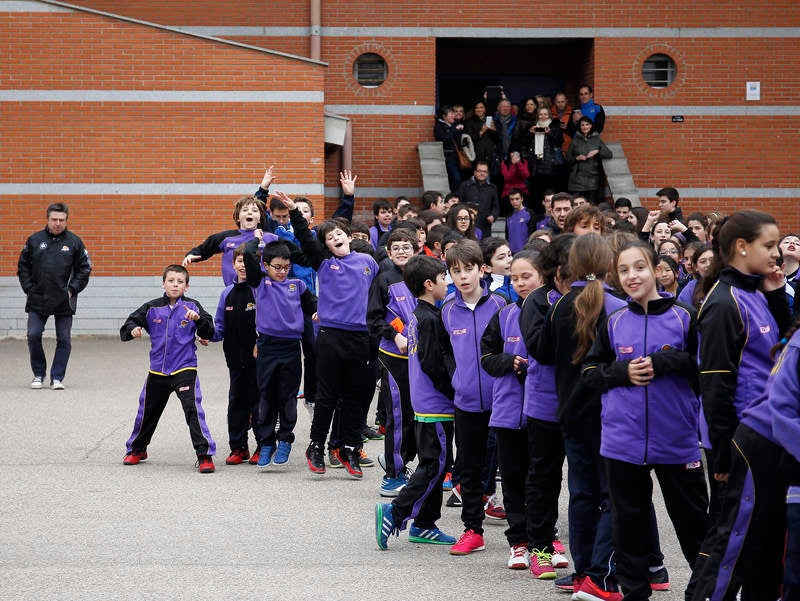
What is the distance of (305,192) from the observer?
19281mm

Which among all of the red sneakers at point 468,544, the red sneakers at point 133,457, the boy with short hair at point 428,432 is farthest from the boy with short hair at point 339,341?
the red sneakers at point 468,544

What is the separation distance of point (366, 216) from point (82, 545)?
1506 centimetres

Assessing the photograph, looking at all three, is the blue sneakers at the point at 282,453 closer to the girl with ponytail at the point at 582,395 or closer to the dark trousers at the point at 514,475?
the dark trousers at the point at 514,475

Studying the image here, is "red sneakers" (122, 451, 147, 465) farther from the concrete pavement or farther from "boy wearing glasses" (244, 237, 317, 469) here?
"boy wearing glasses" (244, 237, 317, 469)

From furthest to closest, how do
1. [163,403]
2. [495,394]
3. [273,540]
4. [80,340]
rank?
[80,340] < [163,403] < [273,540] < [495,394]

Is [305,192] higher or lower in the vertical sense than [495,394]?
higher

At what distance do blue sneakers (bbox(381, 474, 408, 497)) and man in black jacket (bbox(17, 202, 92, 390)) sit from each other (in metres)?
6.73

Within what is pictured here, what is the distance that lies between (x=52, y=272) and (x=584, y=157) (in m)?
9.22

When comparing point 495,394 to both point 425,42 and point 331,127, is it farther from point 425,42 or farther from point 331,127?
point 425,42

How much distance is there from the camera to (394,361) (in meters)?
8.48

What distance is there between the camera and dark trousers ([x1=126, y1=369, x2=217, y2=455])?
30.8ft

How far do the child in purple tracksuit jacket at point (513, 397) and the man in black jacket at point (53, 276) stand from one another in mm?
8528

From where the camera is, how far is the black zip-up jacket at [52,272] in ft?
46.9

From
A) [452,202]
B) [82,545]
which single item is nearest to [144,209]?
[452,202]
